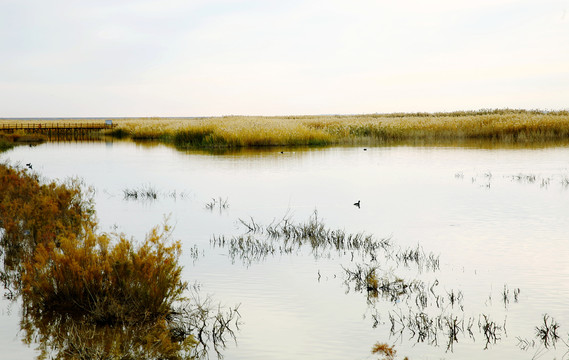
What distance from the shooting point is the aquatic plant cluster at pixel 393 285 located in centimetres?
591

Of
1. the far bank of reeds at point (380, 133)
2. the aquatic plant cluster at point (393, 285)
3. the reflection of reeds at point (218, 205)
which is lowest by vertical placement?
the aquatic plant cluster at point (393, 285)

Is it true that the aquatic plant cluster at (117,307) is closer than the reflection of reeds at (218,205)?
Yes

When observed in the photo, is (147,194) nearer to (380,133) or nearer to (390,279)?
(390,279)

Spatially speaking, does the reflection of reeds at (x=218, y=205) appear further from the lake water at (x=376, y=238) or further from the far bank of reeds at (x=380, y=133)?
the far bank of reeds at (x=380, y=133)

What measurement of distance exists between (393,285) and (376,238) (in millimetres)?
3100

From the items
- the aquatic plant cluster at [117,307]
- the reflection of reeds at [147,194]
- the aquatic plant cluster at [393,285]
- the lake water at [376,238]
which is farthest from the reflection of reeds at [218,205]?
the aquatic plant cluster at [117,307]

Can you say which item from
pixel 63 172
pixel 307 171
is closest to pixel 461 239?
pixel 307 171

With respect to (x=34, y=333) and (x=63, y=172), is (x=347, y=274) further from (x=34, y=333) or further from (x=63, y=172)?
(x=63, y=172)

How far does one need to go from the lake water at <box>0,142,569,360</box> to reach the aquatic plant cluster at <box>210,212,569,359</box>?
4 cm

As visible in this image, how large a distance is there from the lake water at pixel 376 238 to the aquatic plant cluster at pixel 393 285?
4 centimetres

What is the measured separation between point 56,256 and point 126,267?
82 cm

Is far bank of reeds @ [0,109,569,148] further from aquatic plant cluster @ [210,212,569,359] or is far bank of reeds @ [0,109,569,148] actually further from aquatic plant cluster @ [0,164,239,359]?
aquatic plant cluster @ [0,164,239,359]

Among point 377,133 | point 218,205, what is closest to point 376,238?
point 218,205

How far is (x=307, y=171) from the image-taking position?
75.9 feet
